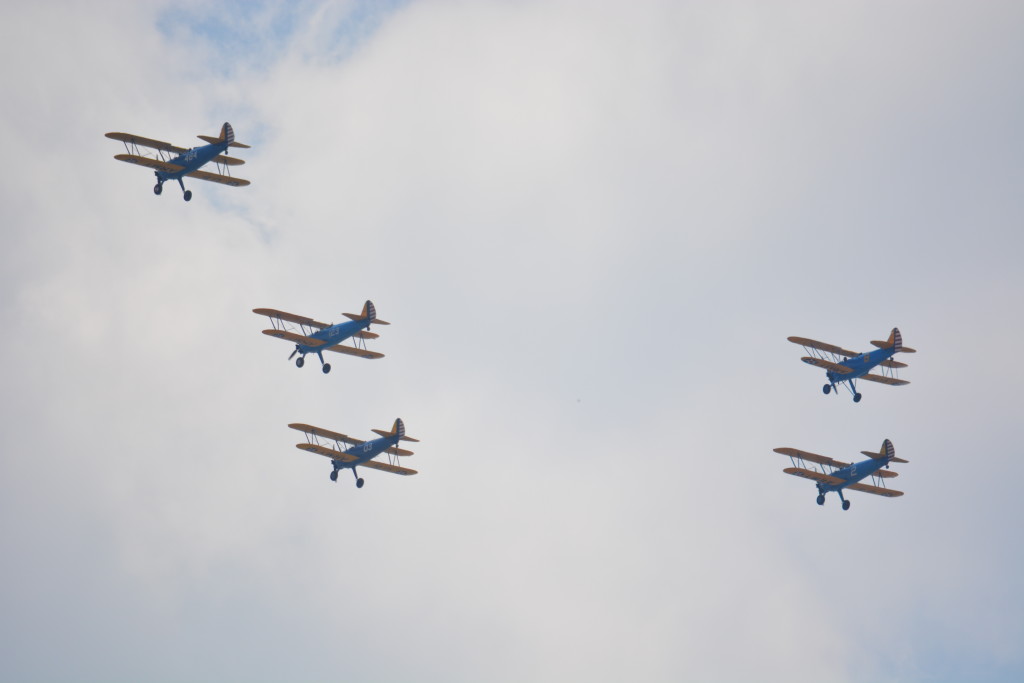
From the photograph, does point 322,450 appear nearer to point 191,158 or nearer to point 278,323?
point 278,323

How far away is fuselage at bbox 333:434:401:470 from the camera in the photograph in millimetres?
83125

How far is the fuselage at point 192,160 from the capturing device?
79000mm

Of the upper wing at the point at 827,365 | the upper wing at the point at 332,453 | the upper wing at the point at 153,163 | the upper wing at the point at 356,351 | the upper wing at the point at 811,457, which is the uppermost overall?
Answer: the upper wing at the point at 153,163

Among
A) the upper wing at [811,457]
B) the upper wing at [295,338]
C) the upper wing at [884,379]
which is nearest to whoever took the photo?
the upper wing at [295,338]

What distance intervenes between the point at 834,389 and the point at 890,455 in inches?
221

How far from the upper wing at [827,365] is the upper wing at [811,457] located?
19.9ft

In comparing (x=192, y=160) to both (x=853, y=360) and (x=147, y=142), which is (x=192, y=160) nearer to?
(x=147, y=142)

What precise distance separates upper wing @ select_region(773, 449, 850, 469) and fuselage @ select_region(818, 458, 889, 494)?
0.58 meters

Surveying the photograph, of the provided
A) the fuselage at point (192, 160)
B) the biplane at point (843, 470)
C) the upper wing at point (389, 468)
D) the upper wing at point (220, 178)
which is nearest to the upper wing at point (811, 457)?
the biplane at point (843, 470)

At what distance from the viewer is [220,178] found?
267 ft

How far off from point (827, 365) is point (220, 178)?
41.6 meters

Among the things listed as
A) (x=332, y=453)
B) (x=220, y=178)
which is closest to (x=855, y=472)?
(x=332, y=453)

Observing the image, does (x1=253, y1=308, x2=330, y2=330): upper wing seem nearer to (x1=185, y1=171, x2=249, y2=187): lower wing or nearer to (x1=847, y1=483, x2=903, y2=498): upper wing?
(x1=185, y1=171, x2=249, y2=187): lower wing

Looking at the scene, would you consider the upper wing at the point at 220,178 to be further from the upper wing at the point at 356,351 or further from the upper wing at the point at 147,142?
the upper wing at the point at 356,351
